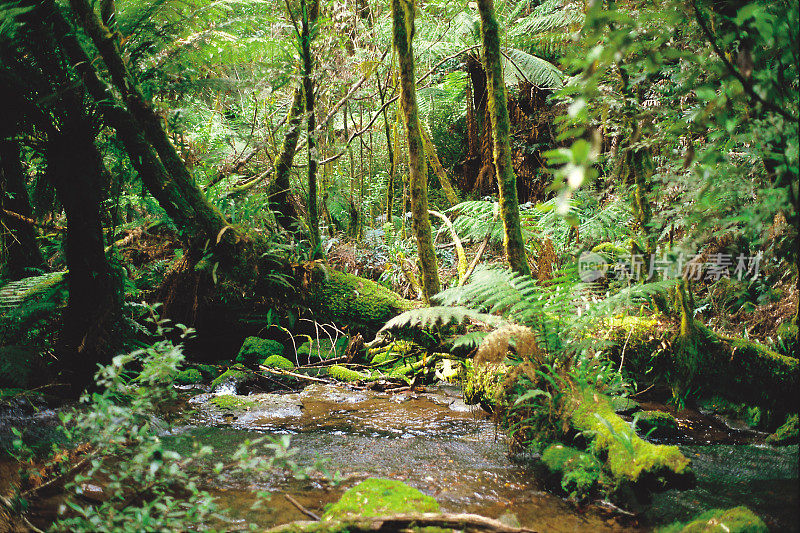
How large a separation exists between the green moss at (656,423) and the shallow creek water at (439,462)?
153 mm

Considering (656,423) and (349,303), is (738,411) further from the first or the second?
(349,303)

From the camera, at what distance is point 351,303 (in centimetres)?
502

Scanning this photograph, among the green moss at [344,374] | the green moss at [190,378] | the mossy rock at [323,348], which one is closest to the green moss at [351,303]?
the mossy rock at [323,348]

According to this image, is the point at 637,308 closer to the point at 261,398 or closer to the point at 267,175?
the point at 261,398

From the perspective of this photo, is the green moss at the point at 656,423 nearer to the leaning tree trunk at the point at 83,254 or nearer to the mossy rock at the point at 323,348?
the mossy rock at the point at 323,348

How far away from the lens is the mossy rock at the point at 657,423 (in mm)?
3037

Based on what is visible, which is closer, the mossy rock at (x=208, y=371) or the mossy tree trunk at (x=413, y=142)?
the mossy tree trunk at (x=413, y=142)

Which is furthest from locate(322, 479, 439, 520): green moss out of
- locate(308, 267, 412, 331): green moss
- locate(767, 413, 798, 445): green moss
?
locate(308, 267, 412, 331): green moss

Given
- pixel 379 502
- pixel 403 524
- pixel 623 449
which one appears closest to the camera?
pixel 403 524

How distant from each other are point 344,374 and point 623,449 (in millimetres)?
2875

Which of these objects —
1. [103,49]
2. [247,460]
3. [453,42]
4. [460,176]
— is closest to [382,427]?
[247,460]

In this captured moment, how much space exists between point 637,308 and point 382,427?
2825mm

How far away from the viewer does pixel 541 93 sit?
28.4ft

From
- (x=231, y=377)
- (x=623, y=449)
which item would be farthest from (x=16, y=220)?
(x=623, y=449)
